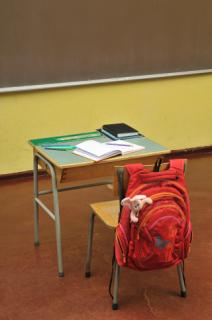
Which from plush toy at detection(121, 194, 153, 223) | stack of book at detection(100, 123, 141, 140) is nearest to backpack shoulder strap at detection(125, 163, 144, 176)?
plush toy at detection(121, 194, 153, 223)

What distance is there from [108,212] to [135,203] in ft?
1.67

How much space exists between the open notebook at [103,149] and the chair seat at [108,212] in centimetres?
27

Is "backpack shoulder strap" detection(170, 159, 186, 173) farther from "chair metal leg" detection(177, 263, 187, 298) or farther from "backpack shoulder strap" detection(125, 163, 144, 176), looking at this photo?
"chair metal leg" detection(177, 263, 187, 298)

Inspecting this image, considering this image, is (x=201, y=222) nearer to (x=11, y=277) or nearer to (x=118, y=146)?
(x=118, y=146)

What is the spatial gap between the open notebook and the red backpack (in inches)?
19.6

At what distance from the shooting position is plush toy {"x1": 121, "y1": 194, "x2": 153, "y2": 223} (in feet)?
8.58

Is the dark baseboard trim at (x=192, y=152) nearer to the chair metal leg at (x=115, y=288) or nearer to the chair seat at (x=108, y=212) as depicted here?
the chair seat at (x=108, y=212)

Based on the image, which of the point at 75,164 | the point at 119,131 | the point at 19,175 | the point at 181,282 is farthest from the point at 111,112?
the point at 181,282

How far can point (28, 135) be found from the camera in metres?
4.86

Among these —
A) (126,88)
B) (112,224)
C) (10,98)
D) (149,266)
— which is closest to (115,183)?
(112,224)

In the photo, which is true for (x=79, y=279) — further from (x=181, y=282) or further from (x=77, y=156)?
(x=77, y=156)

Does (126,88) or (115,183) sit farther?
(126,88)

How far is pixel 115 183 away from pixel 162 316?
0.71m

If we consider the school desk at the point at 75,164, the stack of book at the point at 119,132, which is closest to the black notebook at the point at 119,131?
the stack of book at the point at 119,132
